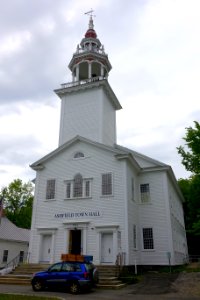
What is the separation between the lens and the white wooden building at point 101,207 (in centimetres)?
2031

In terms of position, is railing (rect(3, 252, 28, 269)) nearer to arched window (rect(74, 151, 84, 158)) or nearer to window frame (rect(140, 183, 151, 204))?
arched window (rect(74, 151, 84, 158))

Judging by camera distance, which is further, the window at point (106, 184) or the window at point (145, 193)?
the window at point (145, 193)

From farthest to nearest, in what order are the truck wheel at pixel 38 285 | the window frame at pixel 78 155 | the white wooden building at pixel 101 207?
the window frame at pixel 78 155
the white wooden building at pixel 101 207
the truck wheel at pixel 38 285

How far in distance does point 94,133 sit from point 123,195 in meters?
8.34

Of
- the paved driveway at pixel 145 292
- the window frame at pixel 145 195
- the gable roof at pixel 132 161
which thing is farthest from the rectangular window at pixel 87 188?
the paved driveway at pixel 145 292

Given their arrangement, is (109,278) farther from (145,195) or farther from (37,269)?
(145,195)

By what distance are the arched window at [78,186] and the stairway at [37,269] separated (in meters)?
5.42

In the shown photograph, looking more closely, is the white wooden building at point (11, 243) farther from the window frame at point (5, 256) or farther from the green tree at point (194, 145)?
the green tree at point (194, 145)

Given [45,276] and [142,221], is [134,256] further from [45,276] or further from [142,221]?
[45,276]

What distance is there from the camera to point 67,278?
13805mm

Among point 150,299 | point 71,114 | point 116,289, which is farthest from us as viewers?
point 71,114

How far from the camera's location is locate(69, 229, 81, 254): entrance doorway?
68.7 ft

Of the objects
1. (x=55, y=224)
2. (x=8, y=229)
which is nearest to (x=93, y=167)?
(x=55, y=224)

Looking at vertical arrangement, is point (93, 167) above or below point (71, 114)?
below
